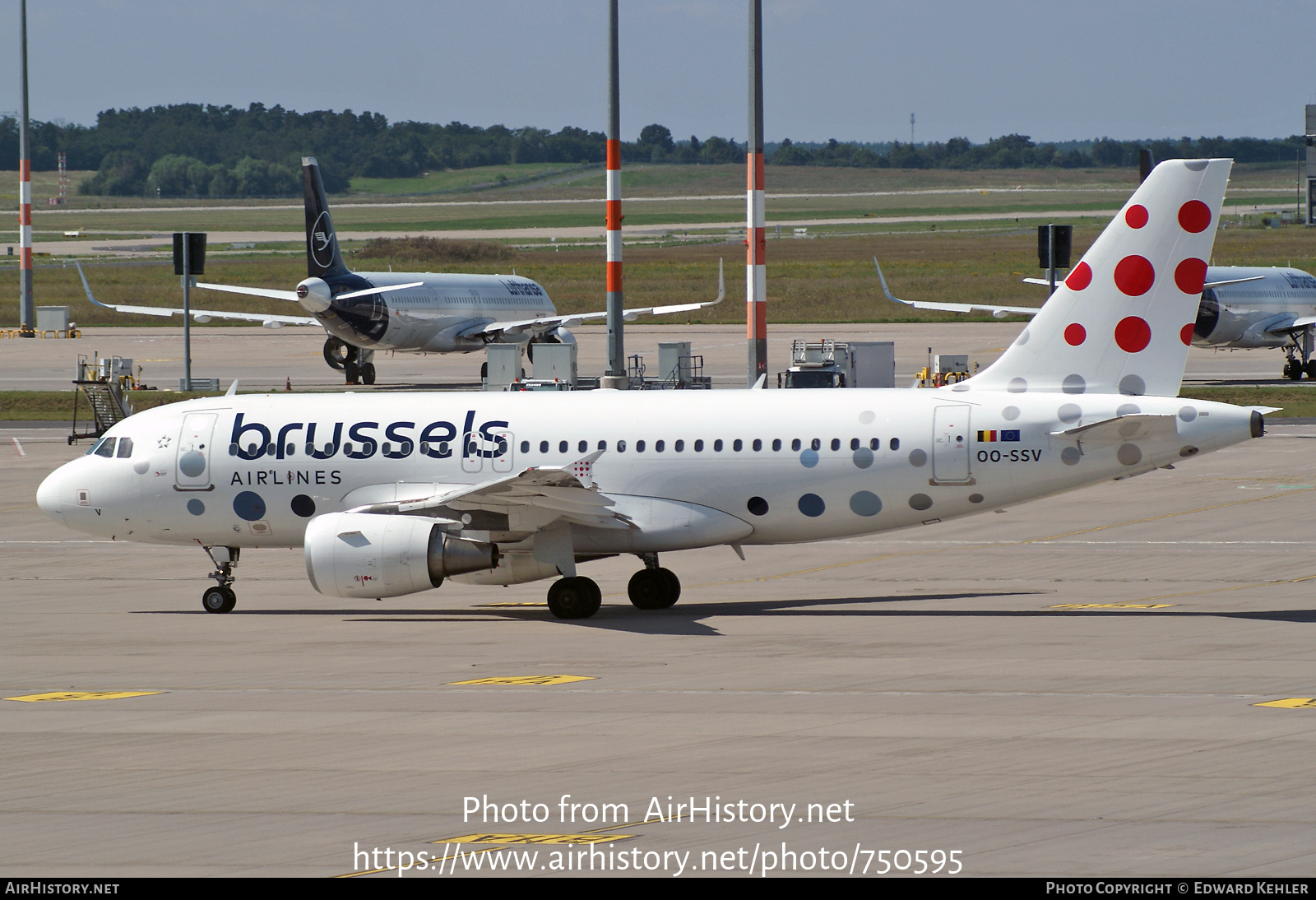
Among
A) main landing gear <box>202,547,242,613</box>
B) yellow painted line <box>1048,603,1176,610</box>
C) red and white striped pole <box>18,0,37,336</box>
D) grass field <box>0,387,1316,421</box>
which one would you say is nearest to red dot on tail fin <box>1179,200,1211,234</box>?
yellow painted line <box>1048,603,1176,610</box>

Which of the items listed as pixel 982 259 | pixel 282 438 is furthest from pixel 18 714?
pixel 982 259

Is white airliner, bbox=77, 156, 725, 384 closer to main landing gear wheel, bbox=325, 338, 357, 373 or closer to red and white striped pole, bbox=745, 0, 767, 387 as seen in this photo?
main landing gear wheel, bbox=325, 338, 357, 373

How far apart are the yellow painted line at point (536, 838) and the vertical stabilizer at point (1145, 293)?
1516 centimetres

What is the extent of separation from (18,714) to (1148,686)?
13.6 meters

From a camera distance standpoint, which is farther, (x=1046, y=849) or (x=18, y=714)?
(x=18, y=714)

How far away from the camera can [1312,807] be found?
13969 mm

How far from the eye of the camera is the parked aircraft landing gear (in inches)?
1114

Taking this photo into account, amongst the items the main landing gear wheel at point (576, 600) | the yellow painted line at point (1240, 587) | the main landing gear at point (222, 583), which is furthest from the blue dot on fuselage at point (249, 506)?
the yellow painted line at point (1240, 587)

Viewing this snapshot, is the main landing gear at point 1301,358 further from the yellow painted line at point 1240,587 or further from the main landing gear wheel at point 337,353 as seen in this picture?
the yellow painted line at point 1240,587

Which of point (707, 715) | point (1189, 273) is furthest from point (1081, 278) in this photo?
point (707, 715)

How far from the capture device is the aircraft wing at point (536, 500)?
2573cm

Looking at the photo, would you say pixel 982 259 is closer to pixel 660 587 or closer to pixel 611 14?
pixel 611 14

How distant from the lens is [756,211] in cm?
4397

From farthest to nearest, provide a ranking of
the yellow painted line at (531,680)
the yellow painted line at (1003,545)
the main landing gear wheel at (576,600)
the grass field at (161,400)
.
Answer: the grass field at (161,400), the yellow painted line at (1003,545), the main landing gear wheel at (576,600), the yellow painted line at (531,680)
